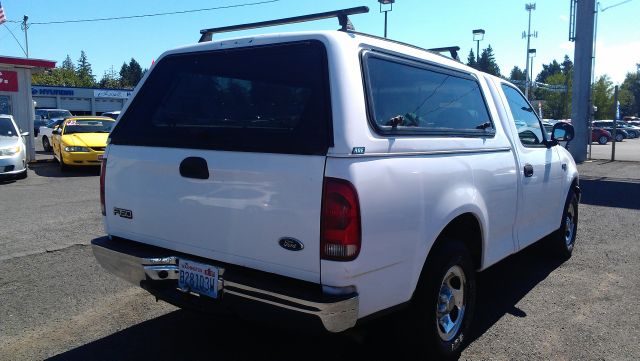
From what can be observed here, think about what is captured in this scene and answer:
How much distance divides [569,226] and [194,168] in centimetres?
471

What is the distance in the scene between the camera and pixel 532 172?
14.8 ft

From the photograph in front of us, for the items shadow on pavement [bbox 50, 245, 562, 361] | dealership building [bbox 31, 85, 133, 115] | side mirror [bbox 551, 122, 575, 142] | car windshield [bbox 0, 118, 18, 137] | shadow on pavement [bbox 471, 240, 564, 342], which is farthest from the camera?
dealership building [bbox 31, 85, 133, 115]

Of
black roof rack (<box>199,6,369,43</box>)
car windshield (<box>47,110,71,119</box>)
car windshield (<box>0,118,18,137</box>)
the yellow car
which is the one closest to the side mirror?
black roof rack (<box>199,6,369,43</box>)

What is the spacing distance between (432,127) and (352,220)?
3.82 ft

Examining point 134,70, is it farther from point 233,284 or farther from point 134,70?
point 233,284

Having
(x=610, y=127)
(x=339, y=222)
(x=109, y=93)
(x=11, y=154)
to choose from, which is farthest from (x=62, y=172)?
(x=109, y=93)

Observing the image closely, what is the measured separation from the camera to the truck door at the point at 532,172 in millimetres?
4430

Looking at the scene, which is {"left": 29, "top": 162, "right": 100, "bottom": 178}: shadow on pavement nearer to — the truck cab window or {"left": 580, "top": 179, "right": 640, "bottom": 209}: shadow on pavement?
the truck cab window

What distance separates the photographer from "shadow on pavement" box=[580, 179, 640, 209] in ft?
32.8

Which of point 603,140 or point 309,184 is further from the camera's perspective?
point 603,140

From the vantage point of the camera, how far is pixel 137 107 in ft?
12.2

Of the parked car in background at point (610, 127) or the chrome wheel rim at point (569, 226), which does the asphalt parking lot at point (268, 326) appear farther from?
the parked car in background at point (610, 127)

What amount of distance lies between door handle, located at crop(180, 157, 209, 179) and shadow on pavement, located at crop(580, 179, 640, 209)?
9002 millimetres

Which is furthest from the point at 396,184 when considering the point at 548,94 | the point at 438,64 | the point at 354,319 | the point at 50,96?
the point at 548,94
